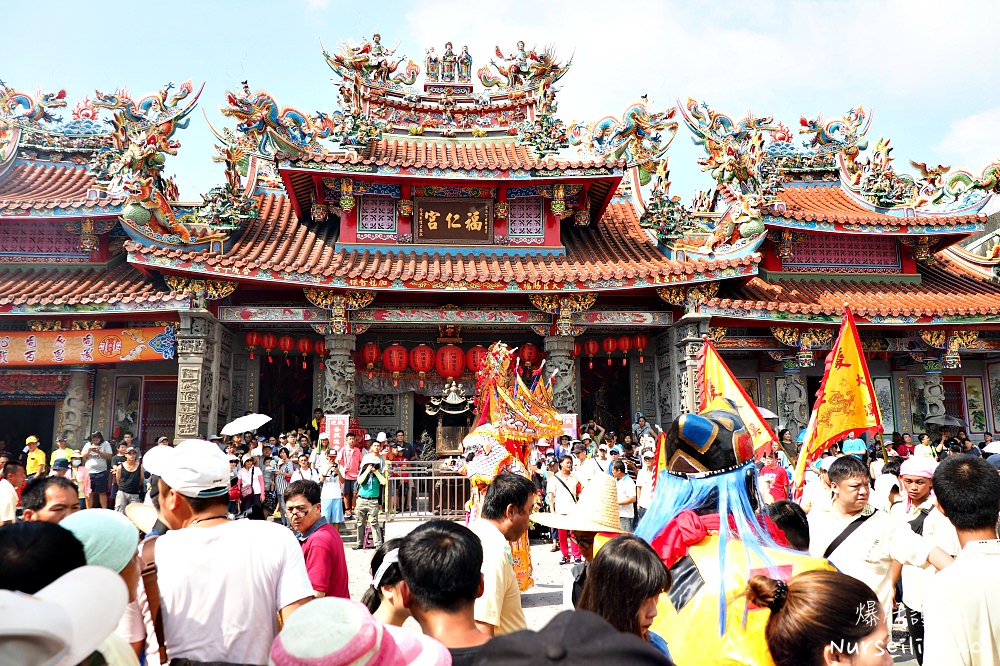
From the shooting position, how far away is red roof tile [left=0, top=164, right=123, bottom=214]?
1223 centimetres

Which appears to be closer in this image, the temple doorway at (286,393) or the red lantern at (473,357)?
the red lantern at (473,357)

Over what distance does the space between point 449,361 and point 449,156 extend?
466 cm

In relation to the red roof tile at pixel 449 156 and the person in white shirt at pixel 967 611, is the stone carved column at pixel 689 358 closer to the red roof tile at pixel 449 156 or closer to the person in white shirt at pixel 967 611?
the red roof tile at pixel 449 156

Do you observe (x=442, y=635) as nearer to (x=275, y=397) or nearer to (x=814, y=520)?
(x=814, y=520)

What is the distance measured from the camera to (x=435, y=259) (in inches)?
516

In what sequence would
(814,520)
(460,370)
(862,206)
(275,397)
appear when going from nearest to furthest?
(814,520) → (460,370) → (275,397) → (862,206)

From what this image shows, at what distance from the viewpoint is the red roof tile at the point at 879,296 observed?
12766 millimetres

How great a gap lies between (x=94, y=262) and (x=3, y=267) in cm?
157

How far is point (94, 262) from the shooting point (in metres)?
13.0

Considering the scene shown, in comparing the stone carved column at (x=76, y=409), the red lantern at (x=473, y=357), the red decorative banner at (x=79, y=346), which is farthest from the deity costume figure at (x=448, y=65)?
the stone carved column at (x=76, y=409)

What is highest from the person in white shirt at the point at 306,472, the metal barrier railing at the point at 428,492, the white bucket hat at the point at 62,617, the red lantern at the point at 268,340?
the red lantern at the point at 268,340

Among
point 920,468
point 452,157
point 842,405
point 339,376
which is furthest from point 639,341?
point 920,468

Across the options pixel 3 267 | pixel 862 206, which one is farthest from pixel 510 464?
pixel 862 206

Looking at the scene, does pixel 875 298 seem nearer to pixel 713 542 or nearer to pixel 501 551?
pixel 713 542
